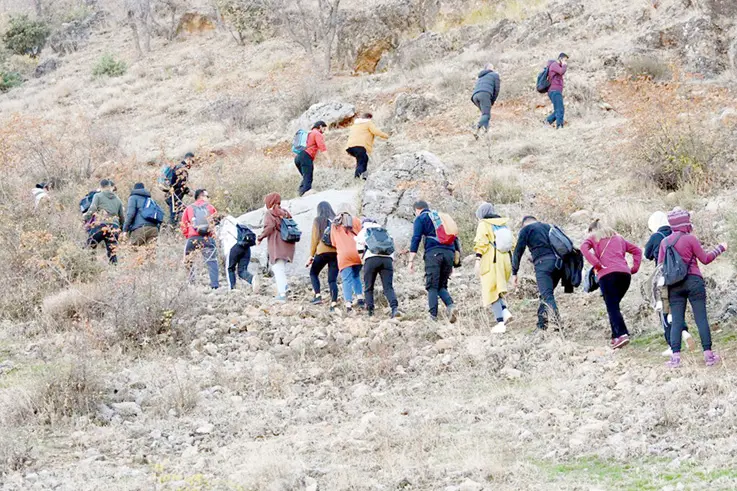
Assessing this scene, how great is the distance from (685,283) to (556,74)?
10453 mm

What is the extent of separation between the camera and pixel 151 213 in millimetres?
13391

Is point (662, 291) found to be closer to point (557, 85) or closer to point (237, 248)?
point (237, 248)

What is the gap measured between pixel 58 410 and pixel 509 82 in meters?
15.3

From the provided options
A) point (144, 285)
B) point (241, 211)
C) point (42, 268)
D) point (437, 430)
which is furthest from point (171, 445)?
point (241, 211)

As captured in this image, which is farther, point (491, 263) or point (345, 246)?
point (345, 246)

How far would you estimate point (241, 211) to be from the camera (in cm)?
1596

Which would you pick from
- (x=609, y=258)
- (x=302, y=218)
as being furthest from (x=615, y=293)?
(x=302, y=218)

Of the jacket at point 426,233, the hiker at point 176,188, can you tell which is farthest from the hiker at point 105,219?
the jacket at point 426,233

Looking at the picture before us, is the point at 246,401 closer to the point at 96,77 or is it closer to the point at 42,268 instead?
the point at 42,268

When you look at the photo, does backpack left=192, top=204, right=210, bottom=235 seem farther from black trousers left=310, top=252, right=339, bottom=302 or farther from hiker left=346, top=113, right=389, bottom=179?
hiker left=346, top=113, right=389, bottom=179

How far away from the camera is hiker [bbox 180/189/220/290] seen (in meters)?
12.3

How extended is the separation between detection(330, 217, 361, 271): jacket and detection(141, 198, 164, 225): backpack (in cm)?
362

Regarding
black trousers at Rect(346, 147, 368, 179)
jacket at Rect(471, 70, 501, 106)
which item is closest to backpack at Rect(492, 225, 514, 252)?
black trousers at Rect(346, 147, 368, 179)

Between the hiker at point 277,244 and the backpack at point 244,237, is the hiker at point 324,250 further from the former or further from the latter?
the backpack at point 244,237
